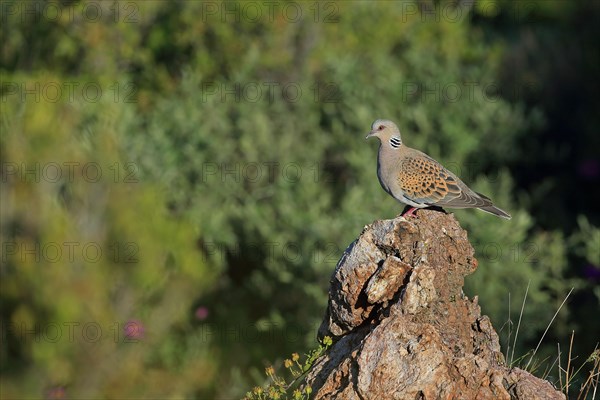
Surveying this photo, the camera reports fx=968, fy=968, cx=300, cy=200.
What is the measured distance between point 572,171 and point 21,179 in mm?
8344

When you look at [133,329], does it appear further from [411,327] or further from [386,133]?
[411,327]

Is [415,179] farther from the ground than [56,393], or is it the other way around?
[415,179]

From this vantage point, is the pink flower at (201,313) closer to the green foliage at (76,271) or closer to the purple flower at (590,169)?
the green foliage at (76,271)

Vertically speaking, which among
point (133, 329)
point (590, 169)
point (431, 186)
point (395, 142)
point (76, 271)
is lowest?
point (133, 329)

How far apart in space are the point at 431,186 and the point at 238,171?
6.11m

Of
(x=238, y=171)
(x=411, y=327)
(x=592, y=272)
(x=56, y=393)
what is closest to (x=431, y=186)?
(x=411, y=327)

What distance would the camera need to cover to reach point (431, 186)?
21.3 feet

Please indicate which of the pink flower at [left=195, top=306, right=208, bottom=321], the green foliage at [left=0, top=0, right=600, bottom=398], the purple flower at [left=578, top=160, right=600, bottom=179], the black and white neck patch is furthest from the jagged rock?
the purple flower at [left=578, top=160, right=600, bottom=179]

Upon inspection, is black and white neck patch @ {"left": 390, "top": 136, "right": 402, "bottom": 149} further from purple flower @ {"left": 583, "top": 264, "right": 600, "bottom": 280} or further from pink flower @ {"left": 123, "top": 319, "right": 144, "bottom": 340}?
purple flower @ {"left": 583, "top": 264, "right": 600, "bottom": 280}

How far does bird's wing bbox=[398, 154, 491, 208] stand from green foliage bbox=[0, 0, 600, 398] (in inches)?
116

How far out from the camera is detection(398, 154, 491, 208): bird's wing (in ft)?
20.9

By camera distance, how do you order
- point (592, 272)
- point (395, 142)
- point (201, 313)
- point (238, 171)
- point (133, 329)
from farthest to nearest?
point (238, 171)
point (201, 313)
point (592, 272)
point (133, 329)
point (395, 142)

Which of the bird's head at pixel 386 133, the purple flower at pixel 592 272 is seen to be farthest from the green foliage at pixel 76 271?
the purple flower at pixel 592 272

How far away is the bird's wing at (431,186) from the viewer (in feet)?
20.9
